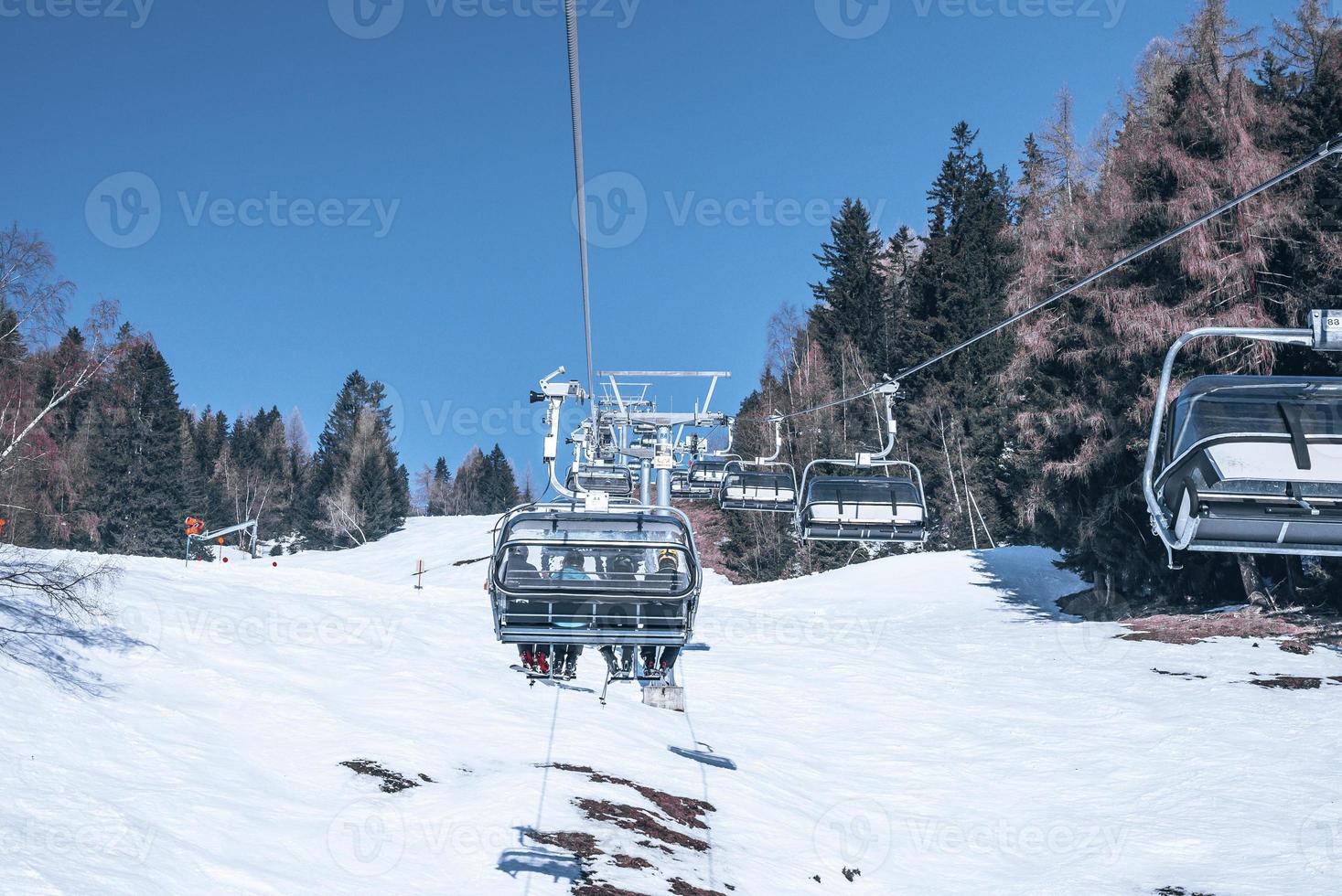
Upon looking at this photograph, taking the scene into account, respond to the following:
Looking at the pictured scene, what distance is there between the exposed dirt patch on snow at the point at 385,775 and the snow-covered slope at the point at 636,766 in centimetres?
14

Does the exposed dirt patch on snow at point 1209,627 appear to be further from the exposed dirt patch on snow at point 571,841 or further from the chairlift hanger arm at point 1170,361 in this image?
the chairlift hanger arm at point 1170,361

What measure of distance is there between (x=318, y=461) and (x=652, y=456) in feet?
278

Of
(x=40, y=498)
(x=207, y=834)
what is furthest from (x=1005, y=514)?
(x=40, y=498)

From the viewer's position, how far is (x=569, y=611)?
930 cm

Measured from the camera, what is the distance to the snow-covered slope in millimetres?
11641

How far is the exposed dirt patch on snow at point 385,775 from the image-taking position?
14.2 meters

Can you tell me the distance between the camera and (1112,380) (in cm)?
2853

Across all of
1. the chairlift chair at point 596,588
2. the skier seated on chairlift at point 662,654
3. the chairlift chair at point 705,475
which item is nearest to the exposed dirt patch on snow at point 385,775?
the skier seated on chairlift at point 662,654

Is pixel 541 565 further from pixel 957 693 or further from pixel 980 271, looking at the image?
pixel 980 271
